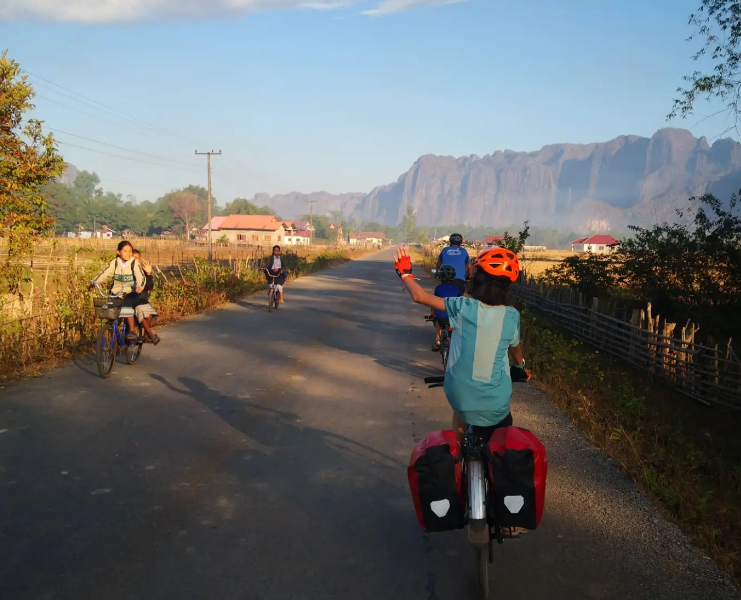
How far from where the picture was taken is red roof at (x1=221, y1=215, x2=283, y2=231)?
118762mm

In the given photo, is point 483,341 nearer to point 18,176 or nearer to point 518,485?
point 518,485

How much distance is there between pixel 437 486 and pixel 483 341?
81 cm

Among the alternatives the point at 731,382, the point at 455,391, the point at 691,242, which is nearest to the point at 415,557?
the point at 455,391

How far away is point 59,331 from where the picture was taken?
10.1 metres

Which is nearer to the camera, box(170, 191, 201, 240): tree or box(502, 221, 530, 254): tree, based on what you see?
box(502, 221, 530, 254): tree

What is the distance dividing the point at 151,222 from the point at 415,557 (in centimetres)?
15562

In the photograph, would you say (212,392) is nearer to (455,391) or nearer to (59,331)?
(59,331)

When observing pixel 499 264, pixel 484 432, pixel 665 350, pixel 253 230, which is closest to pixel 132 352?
pixel 484 432

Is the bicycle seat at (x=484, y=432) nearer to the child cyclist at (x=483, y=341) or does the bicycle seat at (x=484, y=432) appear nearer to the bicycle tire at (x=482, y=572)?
the child cyclist at (x=483, y=341)

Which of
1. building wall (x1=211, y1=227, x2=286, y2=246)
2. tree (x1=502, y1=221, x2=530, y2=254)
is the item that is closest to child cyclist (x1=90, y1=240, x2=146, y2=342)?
tree (x1=502, y1=221, x2=530, y2=254)

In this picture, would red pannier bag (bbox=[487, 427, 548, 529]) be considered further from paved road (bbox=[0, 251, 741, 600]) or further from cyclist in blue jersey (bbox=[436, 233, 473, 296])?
cyclist in blue jersey (bbox=[436, 233, 473, 296])

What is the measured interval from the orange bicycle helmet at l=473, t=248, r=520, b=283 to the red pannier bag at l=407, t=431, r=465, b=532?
974mm

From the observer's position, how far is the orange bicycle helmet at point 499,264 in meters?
3.42

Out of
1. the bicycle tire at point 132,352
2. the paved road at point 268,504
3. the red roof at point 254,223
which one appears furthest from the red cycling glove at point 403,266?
the red roof at point 254,223
